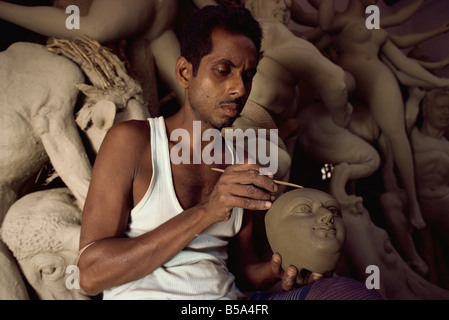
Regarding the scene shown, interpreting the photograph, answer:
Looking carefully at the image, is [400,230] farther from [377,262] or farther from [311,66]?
[311,66]

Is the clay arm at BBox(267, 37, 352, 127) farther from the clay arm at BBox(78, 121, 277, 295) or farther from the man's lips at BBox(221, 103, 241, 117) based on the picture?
the clay arm at BBox(78, 121, 277, 295)

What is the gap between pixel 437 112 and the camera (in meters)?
3.26

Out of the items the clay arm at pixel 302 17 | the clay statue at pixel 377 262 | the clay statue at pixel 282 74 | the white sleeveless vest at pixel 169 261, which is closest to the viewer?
→ the white sleeveless vest at pixel 169 261

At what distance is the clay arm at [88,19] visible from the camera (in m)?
1.81

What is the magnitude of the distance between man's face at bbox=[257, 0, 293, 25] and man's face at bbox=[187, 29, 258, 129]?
1.42 metres

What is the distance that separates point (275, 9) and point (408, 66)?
1.42 metres

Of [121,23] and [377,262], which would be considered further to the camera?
[377,262]

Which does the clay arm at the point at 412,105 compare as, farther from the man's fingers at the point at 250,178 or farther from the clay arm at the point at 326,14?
the man's fingers at the point at 250,178

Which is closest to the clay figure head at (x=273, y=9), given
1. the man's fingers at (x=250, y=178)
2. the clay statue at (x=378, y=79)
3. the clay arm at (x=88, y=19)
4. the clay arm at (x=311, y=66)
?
the clay arm at (x=311, y=66)

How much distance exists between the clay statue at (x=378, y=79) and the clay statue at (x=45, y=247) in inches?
98.3

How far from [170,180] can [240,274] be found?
0.48 m

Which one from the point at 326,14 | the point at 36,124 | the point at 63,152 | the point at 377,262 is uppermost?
the point at 326,14

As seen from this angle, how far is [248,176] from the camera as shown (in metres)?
0.92

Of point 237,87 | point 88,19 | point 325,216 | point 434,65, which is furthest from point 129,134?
point 434,65
